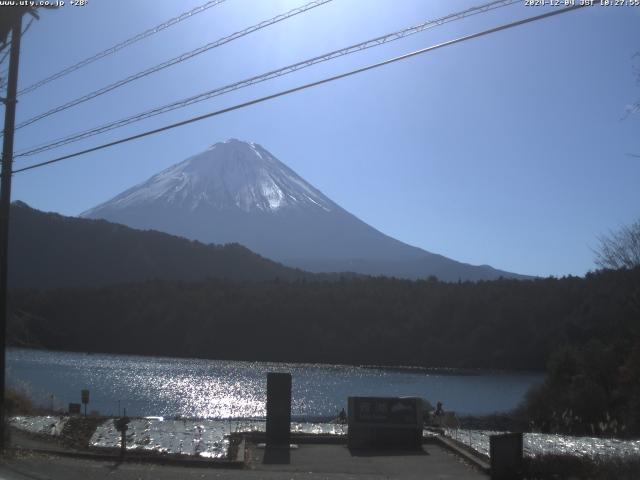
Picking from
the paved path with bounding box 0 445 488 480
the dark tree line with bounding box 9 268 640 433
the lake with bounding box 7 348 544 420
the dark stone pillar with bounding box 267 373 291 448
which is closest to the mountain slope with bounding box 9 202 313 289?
the dark tree line with bounding box 9 268 640 433

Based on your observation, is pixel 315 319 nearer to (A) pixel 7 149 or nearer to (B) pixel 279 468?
(A) pixel 7 149

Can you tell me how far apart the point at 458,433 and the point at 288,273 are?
121528mm

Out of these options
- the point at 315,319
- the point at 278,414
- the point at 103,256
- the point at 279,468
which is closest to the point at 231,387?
the point at 278,414

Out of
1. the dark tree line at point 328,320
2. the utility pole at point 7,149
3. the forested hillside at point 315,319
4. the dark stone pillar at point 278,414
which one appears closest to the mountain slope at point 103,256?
the dark tree line at point 328,320

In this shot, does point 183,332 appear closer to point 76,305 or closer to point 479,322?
point 76,305

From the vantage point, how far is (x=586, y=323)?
206 ft

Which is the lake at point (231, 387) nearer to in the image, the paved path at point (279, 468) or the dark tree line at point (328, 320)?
the dark tree line at point (328, 320)

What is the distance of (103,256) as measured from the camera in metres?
125

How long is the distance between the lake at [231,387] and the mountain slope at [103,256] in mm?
35248

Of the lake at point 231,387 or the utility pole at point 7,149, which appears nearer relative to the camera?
the utility pole at point 7,149

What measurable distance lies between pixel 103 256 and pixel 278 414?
11249cm

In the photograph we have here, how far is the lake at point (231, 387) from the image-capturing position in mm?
44469

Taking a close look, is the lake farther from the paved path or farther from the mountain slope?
the mountain slope

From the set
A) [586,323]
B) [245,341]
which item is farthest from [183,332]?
[586,323]
